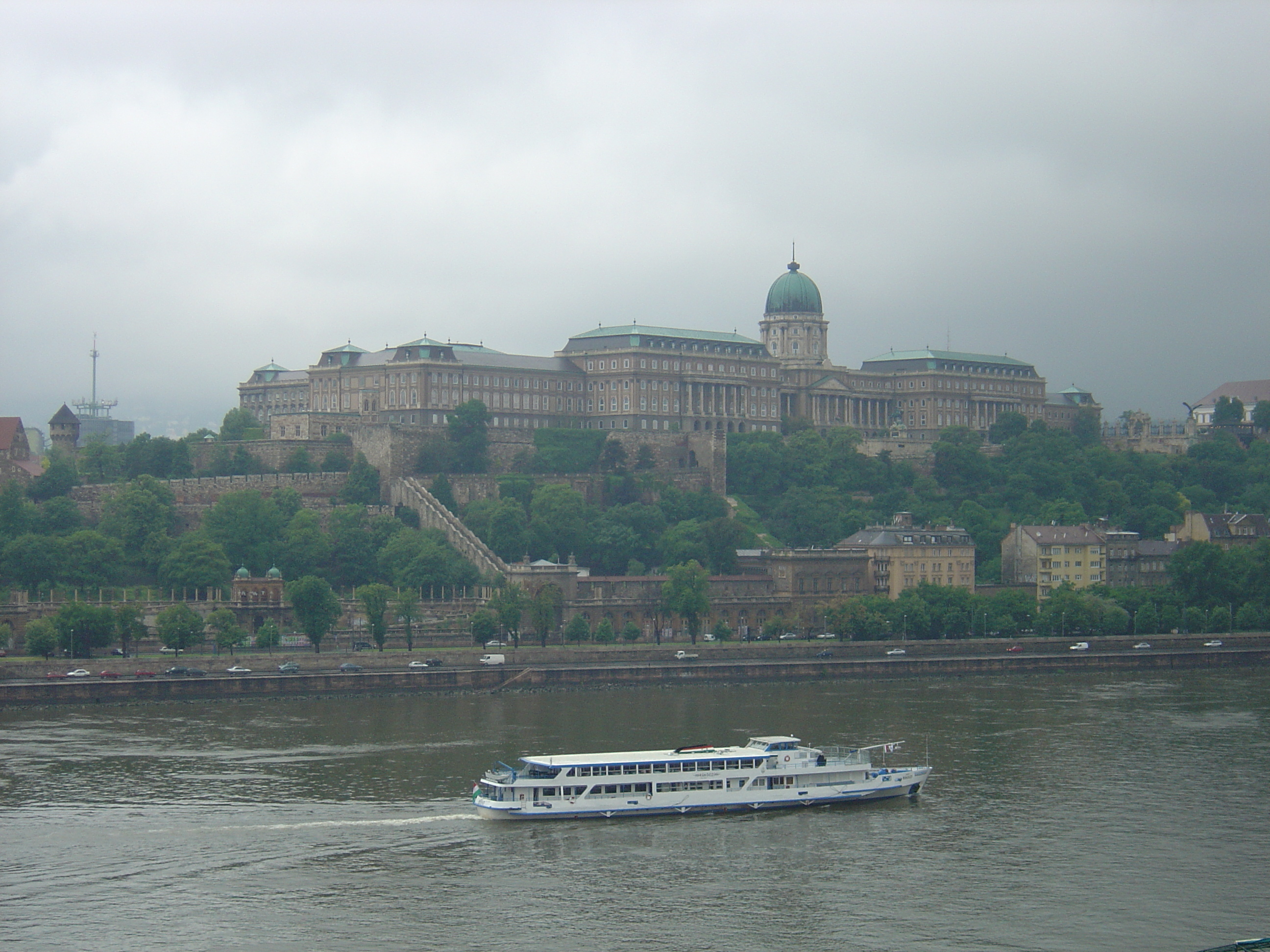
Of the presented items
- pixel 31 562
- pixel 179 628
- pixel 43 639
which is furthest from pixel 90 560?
pixel 43 639

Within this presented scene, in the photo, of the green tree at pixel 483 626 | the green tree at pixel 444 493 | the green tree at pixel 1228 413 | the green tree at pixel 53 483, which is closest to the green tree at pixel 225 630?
the green tree at pixel 483 626

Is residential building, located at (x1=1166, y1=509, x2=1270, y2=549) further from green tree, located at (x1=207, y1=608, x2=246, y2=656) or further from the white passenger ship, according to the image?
the white passenger ship

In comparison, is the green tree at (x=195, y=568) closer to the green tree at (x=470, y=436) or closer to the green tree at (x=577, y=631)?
the green tree at (x=577, y=631)

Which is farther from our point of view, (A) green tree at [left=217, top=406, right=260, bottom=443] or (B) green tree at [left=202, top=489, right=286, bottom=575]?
(A) green tree at [left=217, top=406, right=260, bottom=443]

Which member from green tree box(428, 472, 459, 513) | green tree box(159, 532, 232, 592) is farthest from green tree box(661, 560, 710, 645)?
green tree box(159, 532, 232, 592)

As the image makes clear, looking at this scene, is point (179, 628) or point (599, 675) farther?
point (599, 675)

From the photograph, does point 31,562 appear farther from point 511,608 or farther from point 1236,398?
point 1236,398
